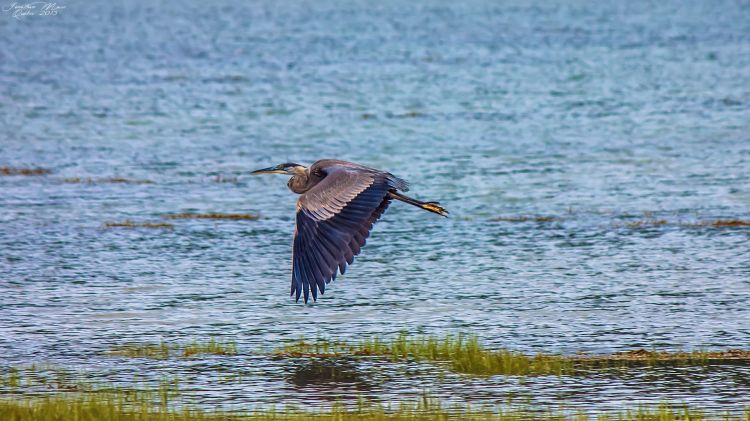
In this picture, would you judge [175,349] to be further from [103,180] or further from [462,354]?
[103,180]

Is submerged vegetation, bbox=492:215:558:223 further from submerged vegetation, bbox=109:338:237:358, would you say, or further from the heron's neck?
submerged vegetation, bbox=109:338:237:358

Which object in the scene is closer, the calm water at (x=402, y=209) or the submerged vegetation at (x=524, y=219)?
the calm water at (x=402, y=209)

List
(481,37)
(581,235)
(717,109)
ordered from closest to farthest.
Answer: (581,235) → (717,109) → (481,37)

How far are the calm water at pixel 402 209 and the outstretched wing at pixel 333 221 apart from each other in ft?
2.10

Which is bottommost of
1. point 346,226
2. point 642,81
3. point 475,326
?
point 475,326

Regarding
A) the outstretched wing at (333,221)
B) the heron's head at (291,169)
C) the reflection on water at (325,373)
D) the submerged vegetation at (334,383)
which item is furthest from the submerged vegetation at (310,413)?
the heron's head at (291,169)

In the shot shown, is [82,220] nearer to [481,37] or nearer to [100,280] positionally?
[100,280]

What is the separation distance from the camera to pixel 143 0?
73.2 meters

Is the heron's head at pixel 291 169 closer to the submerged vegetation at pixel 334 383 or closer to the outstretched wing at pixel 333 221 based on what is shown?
the outstretched wing at pixel 333 221

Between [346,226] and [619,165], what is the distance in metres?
9.63

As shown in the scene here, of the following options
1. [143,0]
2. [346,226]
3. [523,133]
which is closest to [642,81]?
[523,133]

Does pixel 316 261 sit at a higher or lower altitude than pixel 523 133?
lower

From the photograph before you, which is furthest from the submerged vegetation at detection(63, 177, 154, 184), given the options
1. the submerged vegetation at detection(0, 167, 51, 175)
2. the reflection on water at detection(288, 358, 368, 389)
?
the reflection on water at detection(288, 358, 368, 389)

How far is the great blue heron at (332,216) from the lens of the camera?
8.92 metres
